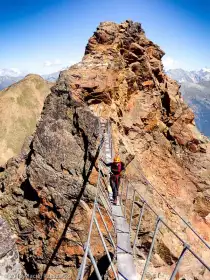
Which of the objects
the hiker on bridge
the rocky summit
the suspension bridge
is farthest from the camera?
the rocky summit

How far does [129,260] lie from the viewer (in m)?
9.58

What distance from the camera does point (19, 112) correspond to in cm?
13288

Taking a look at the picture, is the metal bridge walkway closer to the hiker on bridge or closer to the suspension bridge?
the suspension bridge

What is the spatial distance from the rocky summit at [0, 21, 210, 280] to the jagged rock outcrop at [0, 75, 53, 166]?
90099mm

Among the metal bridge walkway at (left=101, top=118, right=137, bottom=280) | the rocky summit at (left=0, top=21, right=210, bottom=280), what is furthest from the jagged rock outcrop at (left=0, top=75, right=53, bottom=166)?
the metal bridge walkway at (left=101, top=118, right=137, bottom=280)

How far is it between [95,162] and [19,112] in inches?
4961

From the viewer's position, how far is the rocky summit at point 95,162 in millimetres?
14797

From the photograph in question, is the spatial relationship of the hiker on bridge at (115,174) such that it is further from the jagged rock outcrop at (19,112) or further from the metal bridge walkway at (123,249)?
the jagged rock outcrop at (19,112)

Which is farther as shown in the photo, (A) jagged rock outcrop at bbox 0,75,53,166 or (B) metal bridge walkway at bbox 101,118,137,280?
(A) jagged rock outcrop at bbox 0,75,53,166

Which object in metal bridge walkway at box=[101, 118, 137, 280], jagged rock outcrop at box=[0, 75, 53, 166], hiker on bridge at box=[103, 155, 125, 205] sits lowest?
jagged rock outcrop at box=[0, 75, 53, 166]

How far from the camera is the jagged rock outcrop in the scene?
114575mm

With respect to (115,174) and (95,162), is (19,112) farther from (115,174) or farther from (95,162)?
(115,174)

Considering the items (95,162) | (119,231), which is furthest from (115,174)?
(119,231)

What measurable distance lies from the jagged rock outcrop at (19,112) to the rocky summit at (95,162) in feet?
296
